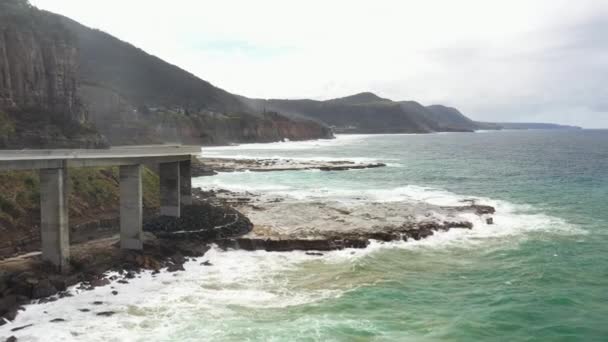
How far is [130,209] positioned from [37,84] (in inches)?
1809

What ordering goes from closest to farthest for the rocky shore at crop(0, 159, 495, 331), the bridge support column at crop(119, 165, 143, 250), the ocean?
the ocean → the rocky shore at crop(0, 159, 495, 331) → the bridge support column at crop(119, 165, 143, 250)

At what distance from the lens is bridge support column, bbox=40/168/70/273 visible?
25781mm

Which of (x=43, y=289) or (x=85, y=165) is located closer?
(x=43, y=289)

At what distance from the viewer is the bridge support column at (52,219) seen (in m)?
25.8

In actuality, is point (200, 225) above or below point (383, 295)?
above

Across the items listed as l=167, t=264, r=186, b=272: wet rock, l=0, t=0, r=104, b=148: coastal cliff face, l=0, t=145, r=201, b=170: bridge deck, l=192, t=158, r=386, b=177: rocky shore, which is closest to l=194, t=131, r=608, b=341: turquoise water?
l=167, t=264, r=186, b=272: wet rock

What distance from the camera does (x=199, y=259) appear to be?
30.2 m

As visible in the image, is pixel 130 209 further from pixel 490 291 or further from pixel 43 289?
pixel 490 291

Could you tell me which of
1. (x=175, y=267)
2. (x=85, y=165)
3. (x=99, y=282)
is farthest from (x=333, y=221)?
(x=99, y=282)

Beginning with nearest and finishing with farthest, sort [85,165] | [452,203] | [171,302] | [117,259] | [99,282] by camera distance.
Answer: [171,302] → [99,282] → [117,259] → [85,165] → [452,203]

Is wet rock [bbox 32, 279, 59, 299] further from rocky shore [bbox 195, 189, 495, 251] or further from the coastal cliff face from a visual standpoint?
the coastal cliff face

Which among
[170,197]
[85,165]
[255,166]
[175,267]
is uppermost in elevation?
[85,165]

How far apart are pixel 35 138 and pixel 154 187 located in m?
19.1

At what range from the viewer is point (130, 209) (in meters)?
30.5
